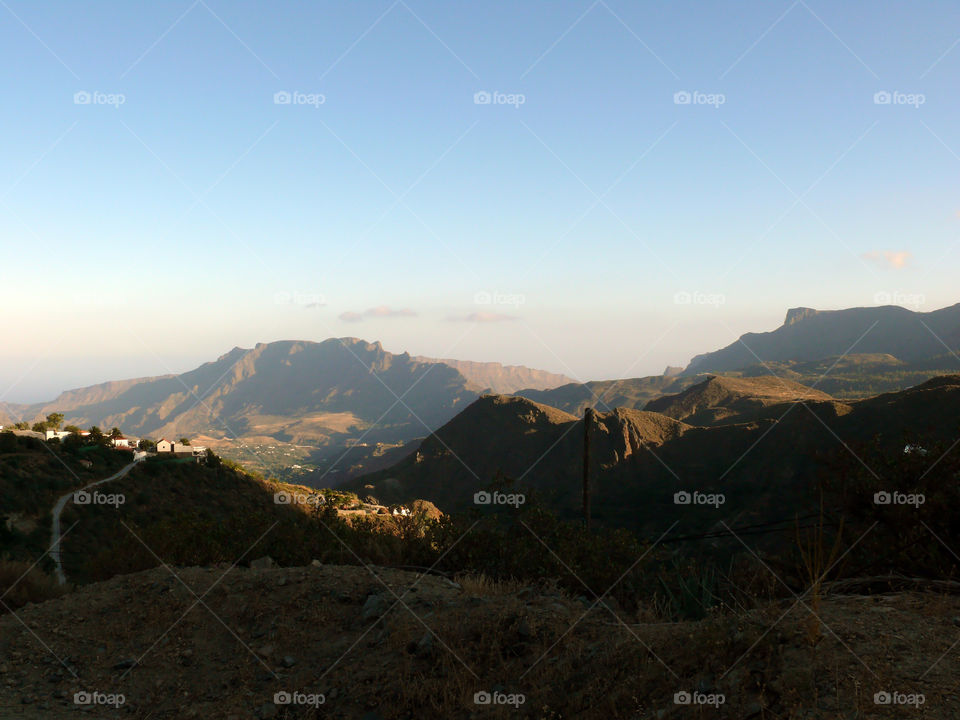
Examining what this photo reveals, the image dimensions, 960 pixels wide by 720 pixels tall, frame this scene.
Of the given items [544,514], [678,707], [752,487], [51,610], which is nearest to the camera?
[678,707]

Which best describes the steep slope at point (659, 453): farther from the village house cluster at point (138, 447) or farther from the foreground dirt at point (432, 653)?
the foreground dirt at point (432, 653)

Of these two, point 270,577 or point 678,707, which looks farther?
point 270,577

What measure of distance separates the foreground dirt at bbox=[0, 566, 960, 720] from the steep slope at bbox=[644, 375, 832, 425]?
9118 centimetres

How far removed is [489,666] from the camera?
671 cm

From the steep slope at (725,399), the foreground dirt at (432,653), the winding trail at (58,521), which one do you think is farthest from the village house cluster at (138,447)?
the steep slope at (725,399)

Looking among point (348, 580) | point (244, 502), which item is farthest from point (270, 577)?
point (244, 502)

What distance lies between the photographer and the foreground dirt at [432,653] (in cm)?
495

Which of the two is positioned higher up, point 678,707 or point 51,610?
point 678,707

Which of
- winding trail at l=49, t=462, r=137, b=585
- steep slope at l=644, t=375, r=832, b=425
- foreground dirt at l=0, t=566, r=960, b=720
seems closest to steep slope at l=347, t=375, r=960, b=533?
steep slope at l=644, t=375, r=832, b=425

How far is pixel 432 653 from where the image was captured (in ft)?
22.9

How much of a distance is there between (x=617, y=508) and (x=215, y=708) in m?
56.6

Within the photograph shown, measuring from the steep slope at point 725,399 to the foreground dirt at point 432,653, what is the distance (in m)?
91.2

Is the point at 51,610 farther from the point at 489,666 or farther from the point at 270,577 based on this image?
the point at 489,666

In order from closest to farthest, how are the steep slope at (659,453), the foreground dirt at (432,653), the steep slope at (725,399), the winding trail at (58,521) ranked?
1. the foreground dirt at (432,653)
2. the winding trail at (58,521)
3. the steep slope at (659,453)
4. the steep slope at (725,399)
